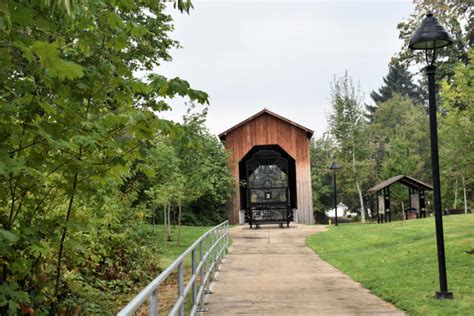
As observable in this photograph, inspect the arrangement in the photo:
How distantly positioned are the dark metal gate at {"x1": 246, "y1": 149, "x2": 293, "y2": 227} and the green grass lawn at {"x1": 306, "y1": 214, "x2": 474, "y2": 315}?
20.6 ft

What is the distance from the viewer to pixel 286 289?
860 cm

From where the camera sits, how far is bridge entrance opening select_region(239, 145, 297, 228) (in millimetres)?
25578

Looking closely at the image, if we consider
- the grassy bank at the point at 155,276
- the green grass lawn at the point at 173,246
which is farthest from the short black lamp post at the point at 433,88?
the green grass lawn at the point at 173,246

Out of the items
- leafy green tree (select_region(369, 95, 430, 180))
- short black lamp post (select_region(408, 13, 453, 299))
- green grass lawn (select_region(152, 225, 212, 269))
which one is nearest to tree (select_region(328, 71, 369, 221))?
leafy green tree (select_region(369, 95, 430, 180))

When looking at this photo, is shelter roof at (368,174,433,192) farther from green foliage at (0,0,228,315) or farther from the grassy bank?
green foliage at (0,0,228,315)

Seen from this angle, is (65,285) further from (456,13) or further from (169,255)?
(456,13)

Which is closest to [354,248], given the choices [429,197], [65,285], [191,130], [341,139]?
[65,285]

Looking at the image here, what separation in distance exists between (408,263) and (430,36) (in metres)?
5.60

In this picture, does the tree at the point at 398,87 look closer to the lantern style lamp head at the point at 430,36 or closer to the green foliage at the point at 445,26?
the green foliage at the point at 445,26

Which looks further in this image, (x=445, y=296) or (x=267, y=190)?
(x=267, y=190)

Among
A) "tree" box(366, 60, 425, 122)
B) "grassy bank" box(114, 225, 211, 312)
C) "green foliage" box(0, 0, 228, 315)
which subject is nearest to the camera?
"green foliage" box(0, 0, 228, 315)

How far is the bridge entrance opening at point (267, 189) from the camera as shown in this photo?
25.6 meters

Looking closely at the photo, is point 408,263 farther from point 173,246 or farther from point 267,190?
point 267,190

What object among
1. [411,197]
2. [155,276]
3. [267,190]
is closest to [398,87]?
[411,197]
